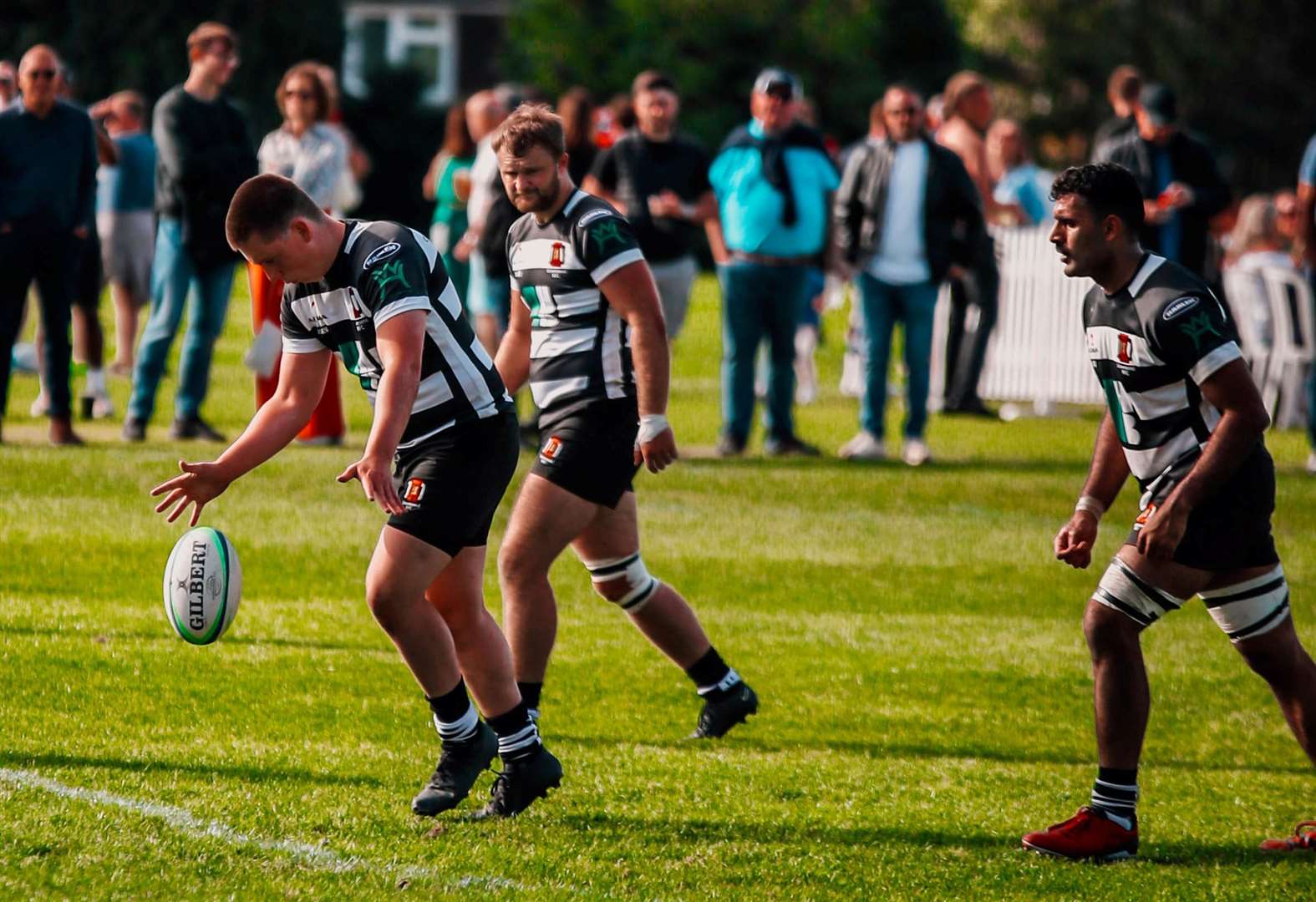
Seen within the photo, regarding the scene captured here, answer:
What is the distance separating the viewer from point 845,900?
5105 mm

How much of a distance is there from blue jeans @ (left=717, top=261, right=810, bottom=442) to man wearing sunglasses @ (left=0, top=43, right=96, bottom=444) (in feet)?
13.8

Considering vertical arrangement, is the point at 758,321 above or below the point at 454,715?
above

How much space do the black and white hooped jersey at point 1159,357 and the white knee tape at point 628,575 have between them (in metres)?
1.86

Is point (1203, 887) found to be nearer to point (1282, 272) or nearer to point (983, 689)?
point (983, 689)

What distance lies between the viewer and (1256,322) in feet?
53.8

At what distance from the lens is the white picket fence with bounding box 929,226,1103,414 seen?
1727 cm

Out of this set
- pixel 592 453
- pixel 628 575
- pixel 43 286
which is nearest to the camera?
pixel 592 453

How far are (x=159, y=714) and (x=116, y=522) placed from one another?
3.57m

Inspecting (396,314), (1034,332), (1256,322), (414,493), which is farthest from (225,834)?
(1034,332)

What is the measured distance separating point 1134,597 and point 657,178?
7.71 meters

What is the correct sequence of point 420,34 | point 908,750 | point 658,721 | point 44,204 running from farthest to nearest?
point 420,34 < point 44,204 < point 658,721 < point 908,750

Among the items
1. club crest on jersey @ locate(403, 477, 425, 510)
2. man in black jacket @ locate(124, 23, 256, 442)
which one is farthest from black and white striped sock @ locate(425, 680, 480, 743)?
man in black jacket @ locate(124, 23, 256, 442)

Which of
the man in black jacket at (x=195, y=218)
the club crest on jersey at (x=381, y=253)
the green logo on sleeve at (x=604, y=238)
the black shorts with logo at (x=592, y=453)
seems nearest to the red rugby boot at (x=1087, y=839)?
the black shorts with logo at (x=592, y=453)

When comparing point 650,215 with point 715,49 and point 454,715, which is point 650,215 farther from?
point 715,49
